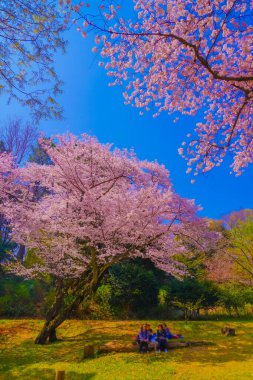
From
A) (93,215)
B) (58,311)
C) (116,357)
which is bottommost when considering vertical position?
(116,357)

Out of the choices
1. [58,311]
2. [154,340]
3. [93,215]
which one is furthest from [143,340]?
[93,215]

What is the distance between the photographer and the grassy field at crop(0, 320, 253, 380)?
729 cm

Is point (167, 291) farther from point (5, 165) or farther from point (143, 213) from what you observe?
point (5, 165)

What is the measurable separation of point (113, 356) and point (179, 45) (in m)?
8.91

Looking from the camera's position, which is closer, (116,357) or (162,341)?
(116,357)

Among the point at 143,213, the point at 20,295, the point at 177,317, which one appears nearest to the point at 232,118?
the point at 143,213

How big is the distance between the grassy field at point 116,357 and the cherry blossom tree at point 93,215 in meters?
1.27

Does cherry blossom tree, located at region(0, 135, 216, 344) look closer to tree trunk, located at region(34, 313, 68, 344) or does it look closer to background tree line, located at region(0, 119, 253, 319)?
tree trunk, located at region(34, 313, 68, 344)

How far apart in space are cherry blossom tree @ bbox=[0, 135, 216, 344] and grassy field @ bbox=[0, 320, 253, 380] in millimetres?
1275

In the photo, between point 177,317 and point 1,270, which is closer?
point 177,317

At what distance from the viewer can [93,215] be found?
1044 centimetres

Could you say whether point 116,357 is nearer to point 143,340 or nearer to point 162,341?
point 143,340

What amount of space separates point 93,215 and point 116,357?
450cm

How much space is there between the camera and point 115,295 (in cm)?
1560
